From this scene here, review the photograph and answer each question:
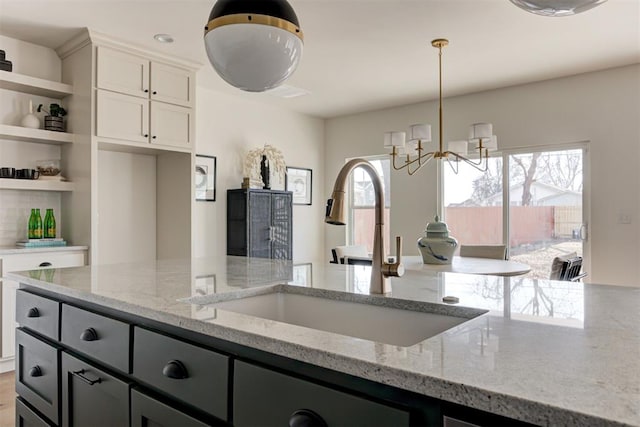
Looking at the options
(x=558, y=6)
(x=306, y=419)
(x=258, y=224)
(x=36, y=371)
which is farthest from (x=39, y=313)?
(x=258, y=224)

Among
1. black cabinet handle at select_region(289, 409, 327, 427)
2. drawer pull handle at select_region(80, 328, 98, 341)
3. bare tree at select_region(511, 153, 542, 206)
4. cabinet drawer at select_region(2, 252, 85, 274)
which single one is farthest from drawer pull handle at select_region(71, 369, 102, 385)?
bare tree at select_region(511, 153, 542, 206)

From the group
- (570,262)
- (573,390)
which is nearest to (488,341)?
(573,390)

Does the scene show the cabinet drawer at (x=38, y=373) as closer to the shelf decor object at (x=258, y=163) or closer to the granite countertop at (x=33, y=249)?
the granite countertop at (x=33, y=249)

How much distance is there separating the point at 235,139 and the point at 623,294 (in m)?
Answer: 4.74

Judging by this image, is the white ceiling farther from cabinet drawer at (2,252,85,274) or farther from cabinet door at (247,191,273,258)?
cabinet drawer at (2,252,85,274)

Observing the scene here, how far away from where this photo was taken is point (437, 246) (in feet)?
11.8

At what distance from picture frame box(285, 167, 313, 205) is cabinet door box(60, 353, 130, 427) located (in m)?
4.61

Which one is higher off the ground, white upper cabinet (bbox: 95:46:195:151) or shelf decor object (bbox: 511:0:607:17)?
white upper cabinet (bbox: 95:46:195:151)

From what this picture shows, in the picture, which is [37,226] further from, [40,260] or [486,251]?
[486,251]

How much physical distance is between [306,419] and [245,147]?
5.02 meters

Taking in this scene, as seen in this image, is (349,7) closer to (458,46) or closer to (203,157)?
(458,46)

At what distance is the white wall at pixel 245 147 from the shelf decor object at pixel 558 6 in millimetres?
4128

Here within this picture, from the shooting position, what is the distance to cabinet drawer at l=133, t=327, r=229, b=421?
0.98 m

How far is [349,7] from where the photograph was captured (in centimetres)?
316
